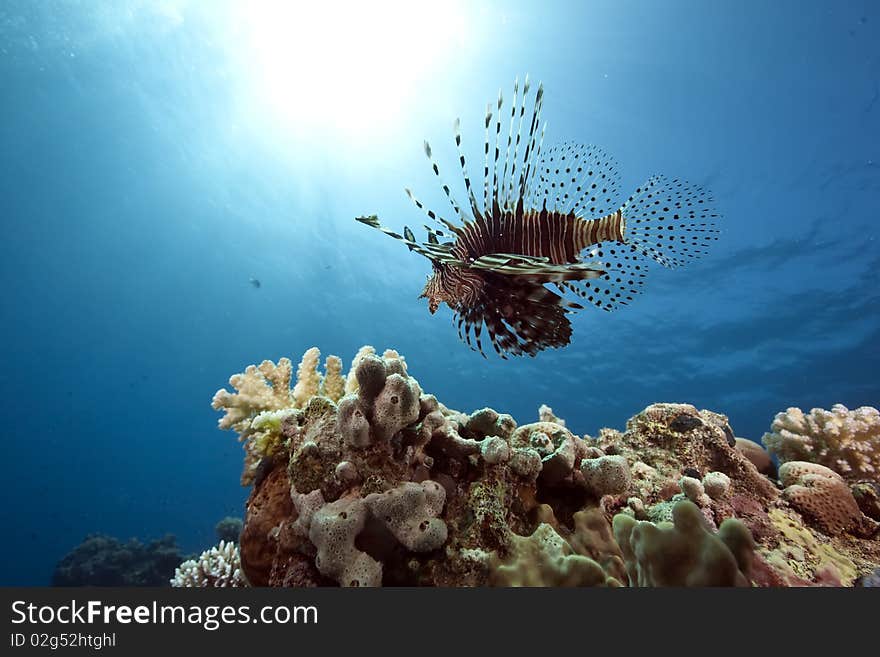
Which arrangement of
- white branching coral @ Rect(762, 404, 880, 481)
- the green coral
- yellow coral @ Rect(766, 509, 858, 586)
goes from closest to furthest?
the green coral < yellow coral @ Rect(766, 509, 858, 586) < white branching coral @ Rect(762, 404, 880, 481)

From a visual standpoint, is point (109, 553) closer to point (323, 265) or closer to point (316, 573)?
point (316, 573)

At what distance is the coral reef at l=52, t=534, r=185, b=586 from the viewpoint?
14.1 meters

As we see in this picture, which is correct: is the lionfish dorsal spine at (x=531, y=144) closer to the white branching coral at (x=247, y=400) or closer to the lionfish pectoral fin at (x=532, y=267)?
the lionfish pectoral fin at (x=532, y=267)

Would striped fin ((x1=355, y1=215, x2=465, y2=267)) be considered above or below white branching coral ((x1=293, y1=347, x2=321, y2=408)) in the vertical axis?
above

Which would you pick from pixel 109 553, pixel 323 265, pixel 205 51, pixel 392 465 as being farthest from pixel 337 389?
pixel 323 265

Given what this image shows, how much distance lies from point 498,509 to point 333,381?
1.88 meters

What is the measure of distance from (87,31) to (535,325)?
127 feet

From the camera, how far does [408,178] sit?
1182 inches

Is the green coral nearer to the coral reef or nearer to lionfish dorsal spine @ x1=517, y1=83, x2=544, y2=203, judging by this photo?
lionfish dorsal spine @ x1=517, y1=83, x2=544, y2=203

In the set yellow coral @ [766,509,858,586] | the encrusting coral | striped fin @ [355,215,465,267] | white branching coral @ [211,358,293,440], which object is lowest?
yellow coral @ [766,509,858,586]

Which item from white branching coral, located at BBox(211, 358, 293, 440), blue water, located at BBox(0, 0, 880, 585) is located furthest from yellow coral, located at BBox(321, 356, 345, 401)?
blue water, located at BBox(0, 0, 880, 585)

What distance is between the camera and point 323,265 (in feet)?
139

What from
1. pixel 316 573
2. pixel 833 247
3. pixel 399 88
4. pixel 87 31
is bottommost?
pixel 316 573

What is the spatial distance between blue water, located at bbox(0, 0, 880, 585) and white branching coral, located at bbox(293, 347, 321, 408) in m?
5.35
